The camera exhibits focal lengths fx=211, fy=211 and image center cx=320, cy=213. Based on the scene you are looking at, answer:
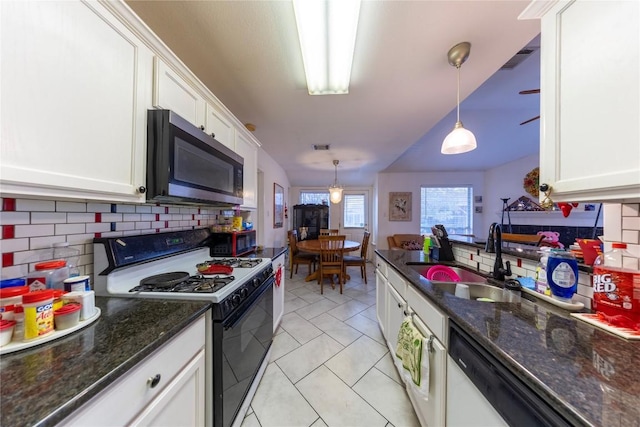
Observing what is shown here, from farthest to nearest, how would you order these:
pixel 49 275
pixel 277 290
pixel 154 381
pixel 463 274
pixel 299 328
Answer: pixel 299 328, pixel 277 290, pixel 463 274, pixel 49 275, pixel 154 381

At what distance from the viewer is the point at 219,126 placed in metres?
1.65

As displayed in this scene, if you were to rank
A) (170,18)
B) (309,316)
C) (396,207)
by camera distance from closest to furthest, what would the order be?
(170,18), (309,316), (396,207)

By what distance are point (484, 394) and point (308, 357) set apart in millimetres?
1471

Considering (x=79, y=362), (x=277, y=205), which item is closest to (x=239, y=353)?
(x=79, y=362)

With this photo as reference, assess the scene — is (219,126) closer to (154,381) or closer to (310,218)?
(154,381)

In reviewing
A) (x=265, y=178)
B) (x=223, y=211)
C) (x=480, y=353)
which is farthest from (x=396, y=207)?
(x=480, y=353)

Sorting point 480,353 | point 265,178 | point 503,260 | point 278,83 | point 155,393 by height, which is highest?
point 278,83

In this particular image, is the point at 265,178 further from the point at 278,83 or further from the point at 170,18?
the point at 170,18

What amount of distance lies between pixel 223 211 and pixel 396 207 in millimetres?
4106

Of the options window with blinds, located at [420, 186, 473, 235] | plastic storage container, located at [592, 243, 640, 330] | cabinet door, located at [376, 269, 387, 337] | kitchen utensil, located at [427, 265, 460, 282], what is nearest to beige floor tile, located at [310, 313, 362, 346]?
cabinet door, located at [376, 269, 387, 337]

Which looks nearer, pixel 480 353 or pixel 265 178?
pixel 480 353

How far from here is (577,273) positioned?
0.95 metres

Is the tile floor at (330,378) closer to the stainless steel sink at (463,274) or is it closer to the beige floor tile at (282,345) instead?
the beige floor tile at (282,345)

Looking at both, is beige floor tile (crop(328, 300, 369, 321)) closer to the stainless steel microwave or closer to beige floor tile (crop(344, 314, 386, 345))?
beige floor tile (crop(344, 314, 386, 345))
